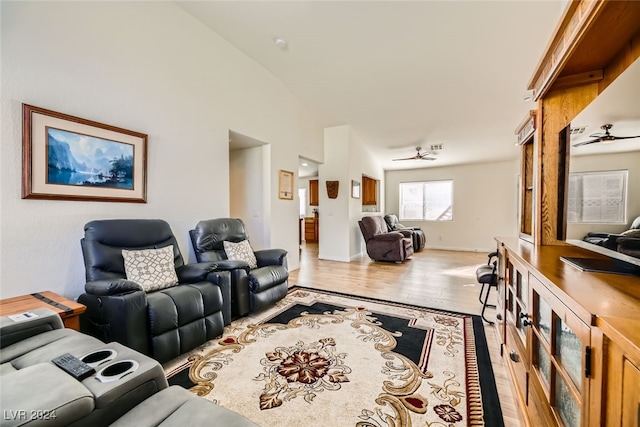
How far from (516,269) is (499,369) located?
0.75 metres

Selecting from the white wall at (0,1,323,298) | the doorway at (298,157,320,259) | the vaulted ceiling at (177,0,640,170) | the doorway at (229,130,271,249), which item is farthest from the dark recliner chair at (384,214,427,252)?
the white wall at (0,1,323,298)

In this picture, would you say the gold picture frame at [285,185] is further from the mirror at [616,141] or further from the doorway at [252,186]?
the mirror at [616,141]

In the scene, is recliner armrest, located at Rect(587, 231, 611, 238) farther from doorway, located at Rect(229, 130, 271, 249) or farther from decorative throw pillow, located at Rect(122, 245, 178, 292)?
doorway, located at Rect(229, 130, 271, 249)

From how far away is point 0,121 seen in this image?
1.68 metres

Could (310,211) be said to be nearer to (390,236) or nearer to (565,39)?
(390,236)

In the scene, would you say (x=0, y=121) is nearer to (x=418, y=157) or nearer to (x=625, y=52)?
(x=625, y=52)

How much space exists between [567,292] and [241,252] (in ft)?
8.73

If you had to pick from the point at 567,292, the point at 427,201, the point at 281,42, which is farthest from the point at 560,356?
the point at 427,201

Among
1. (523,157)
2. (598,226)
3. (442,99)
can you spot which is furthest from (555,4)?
(598,226)

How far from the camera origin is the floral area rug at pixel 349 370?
140 centimetres

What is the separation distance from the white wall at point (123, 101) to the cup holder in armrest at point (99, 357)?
1.33 metres

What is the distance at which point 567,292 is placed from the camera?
837 mm

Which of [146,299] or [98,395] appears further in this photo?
[146,299]

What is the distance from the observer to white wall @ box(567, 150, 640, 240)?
3.29 feet
